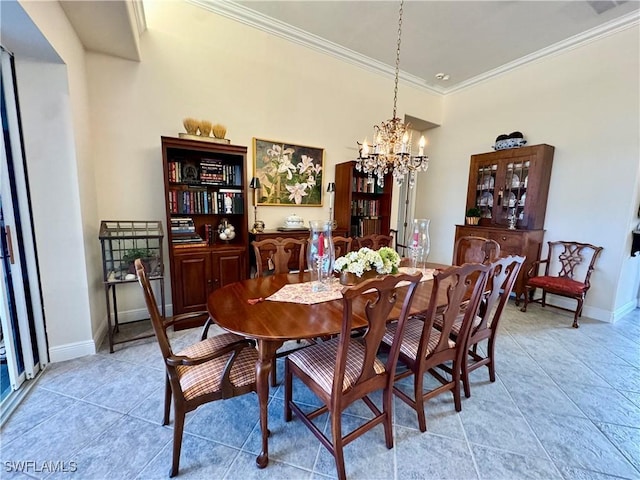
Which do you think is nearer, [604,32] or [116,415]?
[116,415]

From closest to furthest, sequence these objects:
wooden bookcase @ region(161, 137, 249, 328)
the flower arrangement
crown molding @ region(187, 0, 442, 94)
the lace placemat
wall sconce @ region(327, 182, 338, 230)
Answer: the lace placemat < the flower arrangement < wooden bookcase @ region(161, 137, 249, 328) < crown molding @ region(187, 0, 442, 94) < wall sconce @ region(327, 182, 338, 230)

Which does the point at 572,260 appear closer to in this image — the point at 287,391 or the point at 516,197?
the point at 516,197

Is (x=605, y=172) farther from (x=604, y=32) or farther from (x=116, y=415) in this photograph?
(x=116, y=415)

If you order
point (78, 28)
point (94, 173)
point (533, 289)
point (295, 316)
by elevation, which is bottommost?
point (533, 289)

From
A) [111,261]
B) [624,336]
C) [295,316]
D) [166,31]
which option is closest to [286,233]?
[111,261]

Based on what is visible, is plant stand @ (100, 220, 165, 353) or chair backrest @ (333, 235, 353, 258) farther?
chair backrest @ (333, 235, 353, 258)

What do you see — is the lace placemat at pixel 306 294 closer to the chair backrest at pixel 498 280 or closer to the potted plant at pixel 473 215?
the chair backrest at pixel 498 280

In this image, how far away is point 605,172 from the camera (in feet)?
10.8

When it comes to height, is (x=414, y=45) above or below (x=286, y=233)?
above

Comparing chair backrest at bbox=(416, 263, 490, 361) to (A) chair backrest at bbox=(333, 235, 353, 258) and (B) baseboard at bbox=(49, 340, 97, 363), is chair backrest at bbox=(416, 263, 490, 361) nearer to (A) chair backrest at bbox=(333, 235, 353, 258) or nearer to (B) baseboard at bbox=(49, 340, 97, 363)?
(A) chair backrest at bbox=(333, 235, 353, 258)

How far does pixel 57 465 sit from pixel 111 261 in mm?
1531

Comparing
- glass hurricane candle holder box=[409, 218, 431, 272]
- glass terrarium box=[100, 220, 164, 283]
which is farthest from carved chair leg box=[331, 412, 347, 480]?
glass terrarium box=[100, 220, 164, 283]

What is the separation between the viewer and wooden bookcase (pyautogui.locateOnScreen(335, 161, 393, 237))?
385 cm

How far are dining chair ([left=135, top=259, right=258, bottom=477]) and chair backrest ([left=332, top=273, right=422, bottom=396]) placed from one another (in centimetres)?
51
